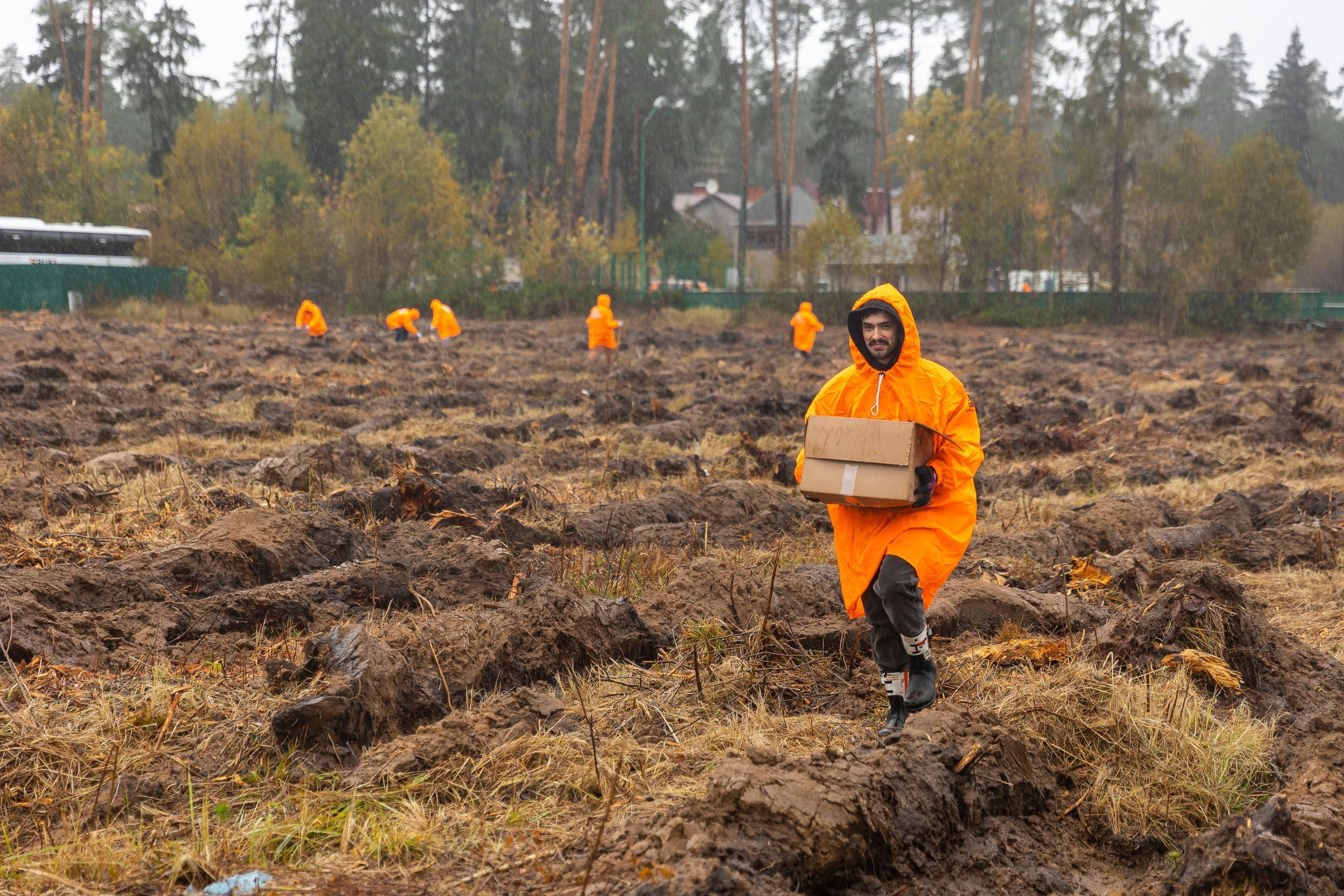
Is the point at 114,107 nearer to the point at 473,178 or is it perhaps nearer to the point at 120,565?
the point at 473,178

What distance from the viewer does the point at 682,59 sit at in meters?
48.9

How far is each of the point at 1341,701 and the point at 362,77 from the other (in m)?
49.0

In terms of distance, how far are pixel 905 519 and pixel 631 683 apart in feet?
4.60

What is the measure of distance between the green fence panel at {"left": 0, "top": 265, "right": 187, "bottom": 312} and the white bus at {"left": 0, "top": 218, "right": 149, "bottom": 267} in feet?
1.59

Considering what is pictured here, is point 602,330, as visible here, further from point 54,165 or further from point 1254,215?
point 54,165

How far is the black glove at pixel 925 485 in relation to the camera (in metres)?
4.16

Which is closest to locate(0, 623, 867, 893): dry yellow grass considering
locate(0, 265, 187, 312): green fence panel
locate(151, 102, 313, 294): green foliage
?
locate(0, 265, 187, 312): green fence panel

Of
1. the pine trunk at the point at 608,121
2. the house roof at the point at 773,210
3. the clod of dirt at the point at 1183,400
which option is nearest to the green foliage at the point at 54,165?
the pine trunk at the point at 608,121

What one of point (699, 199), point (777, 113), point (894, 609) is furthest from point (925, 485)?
point (699, 199)

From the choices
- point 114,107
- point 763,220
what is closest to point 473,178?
point 763,220

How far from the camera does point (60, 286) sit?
1395 inches

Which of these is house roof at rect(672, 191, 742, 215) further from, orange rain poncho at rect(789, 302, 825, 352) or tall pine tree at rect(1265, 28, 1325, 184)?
orange rain poncho at rect(789, 302, 825, 352)

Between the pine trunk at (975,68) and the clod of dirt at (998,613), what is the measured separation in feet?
120

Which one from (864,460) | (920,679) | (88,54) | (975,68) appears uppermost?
(88,54)
